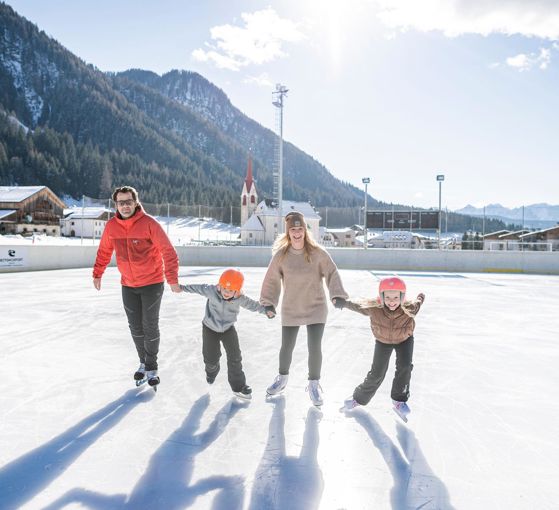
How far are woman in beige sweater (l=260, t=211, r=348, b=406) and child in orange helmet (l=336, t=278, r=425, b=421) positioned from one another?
28cm

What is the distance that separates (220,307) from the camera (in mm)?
3090

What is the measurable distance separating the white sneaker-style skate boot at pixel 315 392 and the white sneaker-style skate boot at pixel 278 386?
223 mm

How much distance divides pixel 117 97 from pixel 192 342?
16348cm

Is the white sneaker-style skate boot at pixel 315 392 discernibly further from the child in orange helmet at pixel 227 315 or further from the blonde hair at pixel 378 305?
the blonde hair at pixel 378 305

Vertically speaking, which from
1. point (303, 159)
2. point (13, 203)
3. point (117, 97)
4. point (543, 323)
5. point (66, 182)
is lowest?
point (543, 323)

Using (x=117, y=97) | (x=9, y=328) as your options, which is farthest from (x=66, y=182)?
(x=9, y=328)

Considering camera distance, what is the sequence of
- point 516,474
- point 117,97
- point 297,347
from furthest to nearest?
point 117,97 → point 297,347 → point 516,474

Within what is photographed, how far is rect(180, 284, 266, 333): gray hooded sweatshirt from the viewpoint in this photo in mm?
3096

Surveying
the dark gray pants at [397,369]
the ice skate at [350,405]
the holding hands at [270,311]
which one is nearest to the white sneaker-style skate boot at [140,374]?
the holding hands at [270,311]

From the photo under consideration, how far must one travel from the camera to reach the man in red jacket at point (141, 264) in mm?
3301

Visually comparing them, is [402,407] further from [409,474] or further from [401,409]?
[409,474]

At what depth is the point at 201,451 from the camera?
238 centimetres

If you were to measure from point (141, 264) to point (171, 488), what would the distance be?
5.69 ft

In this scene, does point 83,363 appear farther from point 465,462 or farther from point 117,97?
point 117,97
